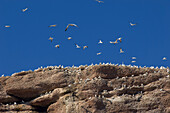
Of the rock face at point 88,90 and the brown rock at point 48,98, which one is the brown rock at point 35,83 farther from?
the brown rock at point 48,98

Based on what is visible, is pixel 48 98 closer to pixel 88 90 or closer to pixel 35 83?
pixel 35 83

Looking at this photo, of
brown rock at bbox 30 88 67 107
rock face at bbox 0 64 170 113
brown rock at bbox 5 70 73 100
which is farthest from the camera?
brown rock at bbox 5 70 73 100

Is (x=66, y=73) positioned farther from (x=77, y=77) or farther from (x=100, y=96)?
(x=100, y=96)

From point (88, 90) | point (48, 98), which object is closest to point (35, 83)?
point (48, 98)

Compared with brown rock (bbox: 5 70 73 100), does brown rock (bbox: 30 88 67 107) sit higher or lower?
lower

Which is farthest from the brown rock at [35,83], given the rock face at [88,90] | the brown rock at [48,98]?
the brown rock at [48,98]

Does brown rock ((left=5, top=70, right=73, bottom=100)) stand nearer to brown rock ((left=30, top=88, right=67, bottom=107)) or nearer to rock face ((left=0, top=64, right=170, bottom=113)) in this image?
rock face ((left=0, top=64, right=170, bottom=113))

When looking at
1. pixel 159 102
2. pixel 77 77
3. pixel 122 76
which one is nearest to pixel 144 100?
pixel 159 102

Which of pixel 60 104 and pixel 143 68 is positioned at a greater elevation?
pixel 143 68

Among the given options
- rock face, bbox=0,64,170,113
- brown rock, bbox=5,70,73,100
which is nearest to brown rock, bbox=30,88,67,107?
rock face, bbox=0,64,170,113
